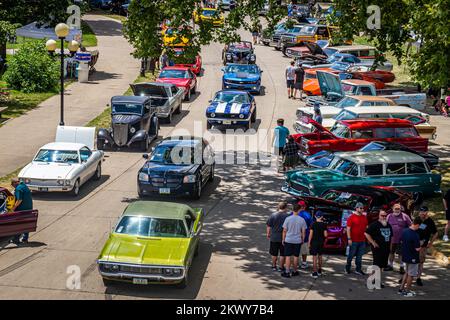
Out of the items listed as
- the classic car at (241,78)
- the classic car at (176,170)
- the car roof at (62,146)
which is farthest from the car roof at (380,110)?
the car roof at (62,146)

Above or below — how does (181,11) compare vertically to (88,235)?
above

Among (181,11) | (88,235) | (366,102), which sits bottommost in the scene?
(88,235)

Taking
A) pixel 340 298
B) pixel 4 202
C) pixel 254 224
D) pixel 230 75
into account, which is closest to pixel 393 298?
pixel 340 298

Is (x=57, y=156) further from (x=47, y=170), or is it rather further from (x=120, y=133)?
(x=120, y=133)

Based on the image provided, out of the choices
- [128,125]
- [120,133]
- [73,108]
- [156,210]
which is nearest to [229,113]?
[128,125]

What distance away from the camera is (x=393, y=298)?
1514cm

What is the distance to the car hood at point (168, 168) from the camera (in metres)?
21.8

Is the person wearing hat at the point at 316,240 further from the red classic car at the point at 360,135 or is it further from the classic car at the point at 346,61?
the classic car at the point at 346,61

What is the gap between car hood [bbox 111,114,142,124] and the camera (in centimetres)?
2769

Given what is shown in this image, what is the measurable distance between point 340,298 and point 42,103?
24.0 m

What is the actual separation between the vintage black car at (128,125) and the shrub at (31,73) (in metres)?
10.8

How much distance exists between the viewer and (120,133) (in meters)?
27.8

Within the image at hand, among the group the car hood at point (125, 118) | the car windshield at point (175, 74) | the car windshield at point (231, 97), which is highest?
the car windshield at point (175, 74)
